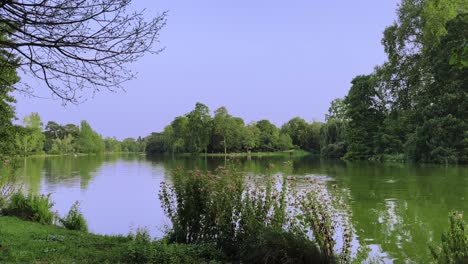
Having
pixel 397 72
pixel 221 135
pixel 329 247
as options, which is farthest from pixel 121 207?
pixel 221 135

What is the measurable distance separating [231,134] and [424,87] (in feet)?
173

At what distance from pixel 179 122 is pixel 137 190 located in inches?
2921

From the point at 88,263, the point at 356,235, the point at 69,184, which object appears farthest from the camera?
the point at 69,184

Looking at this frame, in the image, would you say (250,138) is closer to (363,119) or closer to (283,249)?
(363,119)

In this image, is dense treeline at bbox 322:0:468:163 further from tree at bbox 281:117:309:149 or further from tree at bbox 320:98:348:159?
tree at bbox 281:117:309:149

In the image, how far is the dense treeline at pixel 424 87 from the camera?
3188cm

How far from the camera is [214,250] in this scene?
20.4ft

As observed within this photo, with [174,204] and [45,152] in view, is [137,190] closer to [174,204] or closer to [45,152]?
[174,204]

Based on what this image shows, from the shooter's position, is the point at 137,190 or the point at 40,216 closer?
the point at 40,216

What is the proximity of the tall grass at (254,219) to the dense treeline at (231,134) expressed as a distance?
77.3 metres

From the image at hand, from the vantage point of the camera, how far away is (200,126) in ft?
279

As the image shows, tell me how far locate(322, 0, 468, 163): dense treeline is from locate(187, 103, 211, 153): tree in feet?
143

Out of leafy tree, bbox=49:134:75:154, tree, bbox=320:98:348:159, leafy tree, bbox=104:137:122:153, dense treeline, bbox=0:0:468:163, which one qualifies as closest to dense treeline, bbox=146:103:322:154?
tree, bbox=320:98:348:159

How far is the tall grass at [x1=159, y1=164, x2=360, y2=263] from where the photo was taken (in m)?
5.70
